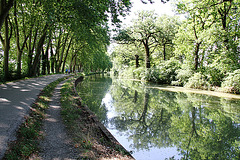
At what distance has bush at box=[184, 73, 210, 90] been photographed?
58.5 feet

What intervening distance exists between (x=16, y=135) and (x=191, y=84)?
18.7 m

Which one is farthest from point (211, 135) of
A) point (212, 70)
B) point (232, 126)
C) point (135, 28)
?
point (135, 28)

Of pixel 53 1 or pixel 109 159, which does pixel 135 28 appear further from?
pixel 109 159

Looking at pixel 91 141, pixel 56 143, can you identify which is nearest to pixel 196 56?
pixel 91 141

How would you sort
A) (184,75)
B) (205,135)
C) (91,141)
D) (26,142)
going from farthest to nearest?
(184,75), (205,135), (91,141), (26,142)

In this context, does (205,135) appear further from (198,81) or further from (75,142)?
(198,81)

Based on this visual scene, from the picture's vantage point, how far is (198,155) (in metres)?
4.20

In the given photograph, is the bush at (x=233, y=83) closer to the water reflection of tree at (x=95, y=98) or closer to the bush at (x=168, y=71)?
the bush at (x=168, y=71)

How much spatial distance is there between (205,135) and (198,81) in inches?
560

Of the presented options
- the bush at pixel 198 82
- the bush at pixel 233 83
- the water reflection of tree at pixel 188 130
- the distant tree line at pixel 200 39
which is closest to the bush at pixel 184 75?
the distant tree line at pixel 200 39

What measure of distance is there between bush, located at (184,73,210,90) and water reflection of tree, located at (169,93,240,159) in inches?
414

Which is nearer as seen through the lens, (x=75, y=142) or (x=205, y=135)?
(x=75, y=142)

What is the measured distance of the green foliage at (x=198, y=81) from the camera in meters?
17.8

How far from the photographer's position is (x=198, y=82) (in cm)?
1833
